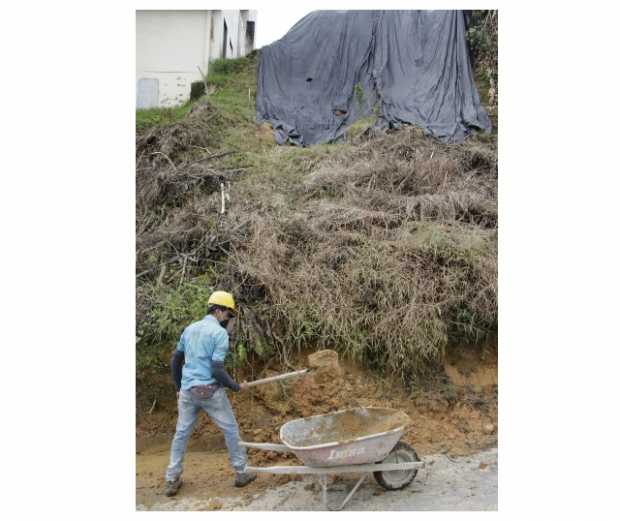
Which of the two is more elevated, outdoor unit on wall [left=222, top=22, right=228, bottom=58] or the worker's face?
outdoor unit on wall [left=222, top=22, right=228, bottom=58]

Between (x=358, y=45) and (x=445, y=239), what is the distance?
5691 mm

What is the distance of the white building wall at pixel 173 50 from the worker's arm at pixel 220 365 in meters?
3.02

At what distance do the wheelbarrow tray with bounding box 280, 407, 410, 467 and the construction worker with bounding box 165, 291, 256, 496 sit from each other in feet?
1.59

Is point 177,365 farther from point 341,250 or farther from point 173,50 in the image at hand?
point 173,50

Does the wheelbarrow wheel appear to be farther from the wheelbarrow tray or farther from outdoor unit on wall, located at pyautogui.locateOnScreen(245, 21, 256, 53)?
outdoor unit on wall, located at pyautogui.locateOnScreen(245, 21, 256, 53)

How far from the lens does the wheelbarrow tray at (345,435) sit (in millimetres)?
3375

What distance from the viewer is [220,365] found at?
12.0ft

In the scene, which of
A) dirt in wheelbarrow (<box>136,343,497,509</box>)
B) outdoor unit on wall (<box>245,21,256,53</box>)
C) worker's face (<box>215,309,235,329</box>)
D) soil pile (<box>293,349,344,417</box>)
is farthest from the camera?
outdoor unit on wall (<box>245,21,256,53</box>)

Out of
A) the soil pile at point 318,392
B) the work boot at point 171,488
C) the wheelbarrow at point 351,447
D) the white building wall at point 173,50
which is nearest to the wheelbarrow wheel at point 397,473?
the wheelbarrow at point 351,447

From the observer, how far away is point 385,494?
3738mm

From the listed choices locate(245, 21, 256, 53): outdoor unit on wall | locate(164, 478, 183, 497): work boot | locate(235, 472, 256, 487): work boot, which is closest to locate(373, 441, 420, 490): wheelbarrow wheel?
locate(235, 472, 256, 487): work boot

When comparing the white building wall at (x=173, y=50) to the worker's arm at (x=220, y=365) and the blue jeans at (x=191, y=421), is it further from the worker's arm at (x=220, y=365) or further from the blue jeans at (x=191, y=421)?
the blue jeans at (x=191, y=421)

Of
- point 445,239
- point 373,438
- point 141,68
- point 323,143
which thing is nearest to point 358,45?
point 323,143

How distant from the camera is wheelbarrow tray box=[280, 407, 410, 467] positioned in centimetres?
338
